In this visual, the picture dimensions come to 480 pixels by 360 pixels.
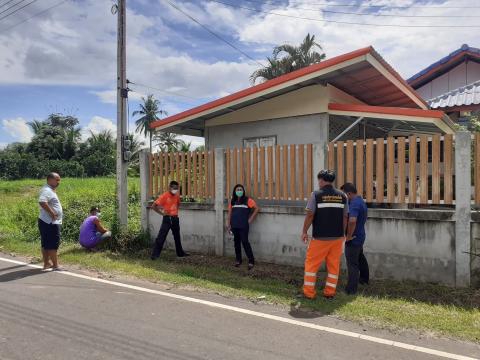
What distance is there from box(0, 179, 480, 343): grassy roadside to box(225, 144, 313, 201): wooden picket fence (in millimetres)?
1320

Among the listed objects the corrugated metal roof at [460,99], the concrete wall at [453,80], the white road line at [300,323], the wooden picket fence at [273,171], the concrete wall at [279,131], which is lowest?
the white road line at [300,323]

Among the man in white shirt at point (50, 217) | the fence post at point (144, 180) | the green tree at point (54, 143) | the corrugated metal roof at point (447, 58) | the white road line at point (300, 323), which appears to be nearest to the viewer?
the white road line at point (300, 323)

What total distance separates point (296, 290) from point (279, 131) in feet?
14.1

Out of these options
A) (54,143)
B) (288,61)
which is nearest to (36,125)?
(54,143)

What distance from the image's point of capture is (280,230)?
7137 mm

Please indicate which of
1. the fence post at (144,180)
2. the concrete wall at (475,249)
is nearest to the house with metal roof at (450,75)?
the concrete wall at (475,249)

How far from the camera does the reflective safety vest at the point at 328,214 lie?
5309 mm

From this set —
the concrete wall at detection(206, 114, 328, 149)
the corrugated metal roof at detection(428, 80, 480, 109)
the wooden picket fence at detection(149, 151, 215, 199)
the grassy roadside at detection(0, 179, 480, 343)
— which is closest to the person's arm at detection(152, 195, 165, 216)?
the wooden picket fence at detection(149, 151, 215, 199)

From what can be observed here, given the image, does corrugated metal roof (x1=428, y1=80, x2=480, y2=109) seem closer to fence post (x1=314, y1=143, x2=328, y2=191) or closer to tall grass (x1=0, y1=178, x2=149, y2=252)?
fence post (x1=314, y1=143, x2=328, y2=191)

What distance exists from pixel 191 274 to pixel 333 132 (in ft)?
15.4

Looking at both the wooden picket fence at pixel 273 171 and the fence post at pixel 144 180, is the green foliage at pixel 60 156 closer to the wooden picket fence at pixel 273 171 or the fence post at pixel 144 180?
the fence post at pixel 144 180

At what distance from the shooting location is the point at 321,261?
5387mm

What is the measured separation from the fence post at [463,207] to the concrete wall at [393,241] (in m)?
0.08

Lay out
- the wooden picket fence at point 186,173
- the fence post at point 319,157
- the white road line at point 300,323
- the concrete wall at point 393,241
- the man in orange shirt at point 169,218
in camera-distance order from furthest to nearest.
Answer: the wooden picket fence at point 186,173, the man in orange shirt at point 169,218, the fence post at point 319,157, the concrete wall at point 393,241, the white road line at point 300,323
